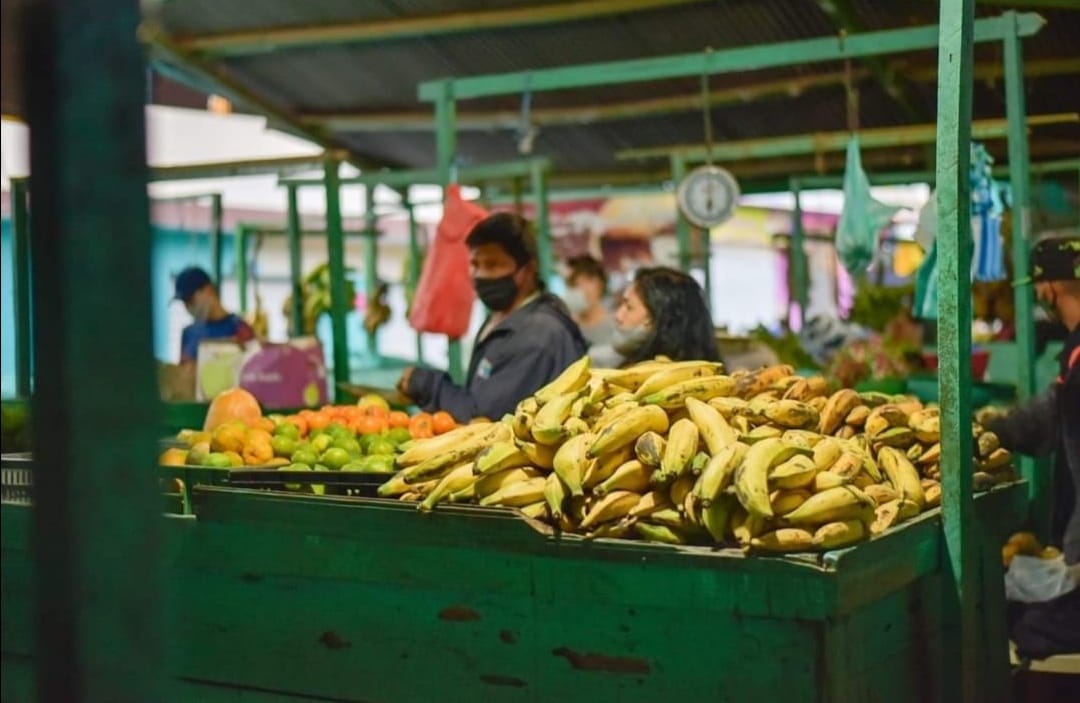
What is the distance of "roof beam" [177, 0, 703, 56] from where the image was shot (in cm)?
718

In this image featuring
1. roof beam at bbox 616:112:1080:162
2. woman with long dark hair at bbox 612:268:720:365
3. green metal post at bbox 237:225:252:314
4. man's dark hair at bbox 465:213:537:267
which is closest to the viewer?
woman with long dark hair at bbox 612:268:720:365

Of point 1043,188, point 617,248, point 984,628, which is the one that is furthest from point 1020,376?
point 617,248

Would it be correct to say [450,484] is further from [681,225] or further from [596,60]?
[681,225]

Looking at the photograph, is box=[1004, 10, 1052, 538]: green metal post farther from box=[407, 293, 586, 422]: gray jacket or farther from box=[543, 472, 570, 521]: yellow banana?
box=[543, 472, 570, 521]: yellow banana

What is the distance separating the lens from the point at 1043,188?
10172mm

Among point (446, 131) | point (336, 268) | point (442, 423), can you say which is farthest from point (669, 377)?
point (336, 268)

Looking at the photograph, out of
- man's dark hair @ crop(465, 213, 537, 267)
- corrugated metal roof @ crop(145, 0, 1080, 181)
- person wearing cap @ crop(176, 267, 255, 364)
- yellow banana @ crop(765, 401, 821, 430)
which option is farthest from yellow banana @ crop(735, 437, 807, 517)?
person wearing cap @ crop(176, 267, 255, 364)

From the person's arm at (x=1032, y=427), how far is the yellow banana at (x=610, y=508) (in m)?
2.38

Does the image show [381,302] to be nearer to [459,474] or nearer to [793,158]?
[793,158]

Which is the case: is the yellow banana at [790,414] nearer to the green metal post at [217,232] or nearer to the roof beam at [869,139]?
the roof beam at [869,139]

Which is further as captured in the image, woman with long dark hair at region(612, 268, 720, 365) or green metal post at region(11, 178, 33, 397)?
green metal post at region(11, 178, 33, 397)

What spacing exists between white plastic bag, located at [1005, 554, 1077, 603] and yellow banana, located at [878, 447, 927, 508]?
980mm

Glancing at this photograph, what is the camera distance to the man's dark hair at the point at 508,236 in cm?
515

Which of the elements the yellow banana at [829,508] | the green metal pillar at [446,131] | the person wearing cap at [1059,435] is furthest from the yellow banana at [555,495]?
the green metal pillar at [446,131]
